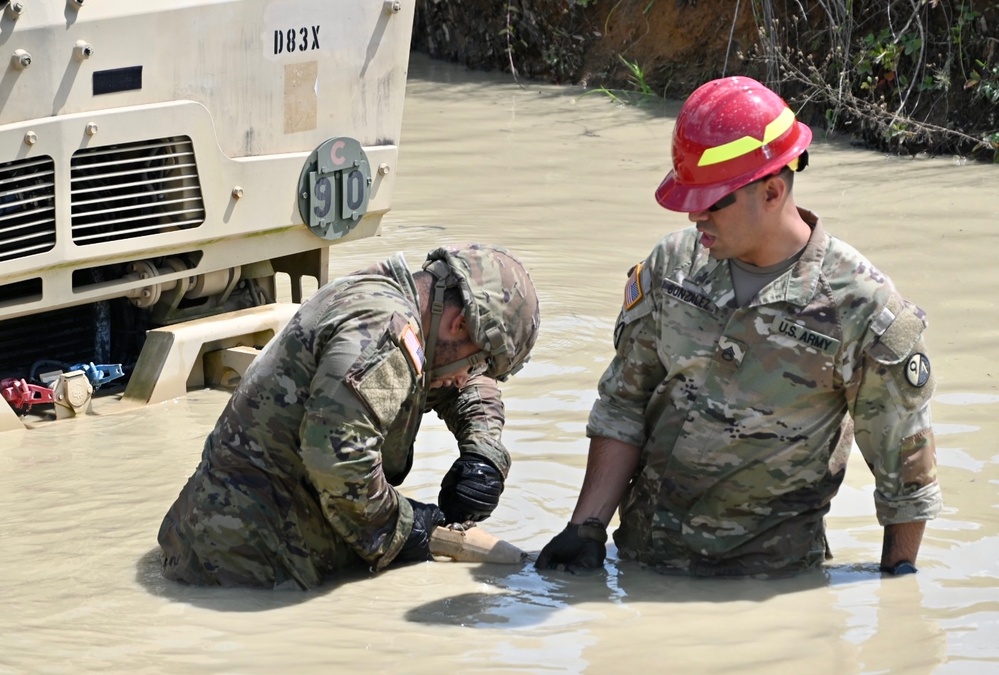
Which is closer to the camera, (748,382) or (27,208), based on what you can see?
(748,382)

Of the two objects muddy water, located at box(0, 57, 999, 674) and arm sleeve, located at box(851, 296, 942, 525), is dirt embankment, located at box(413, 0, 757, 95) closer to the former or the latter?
muddy water, located at box(0, 57, 999, 674)

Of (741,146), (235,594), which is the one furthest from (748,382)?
(235,594)

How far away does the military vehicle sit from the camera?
16.6 ft

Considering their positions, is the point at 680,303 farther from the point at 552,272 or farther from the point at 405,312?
the point at 552,272

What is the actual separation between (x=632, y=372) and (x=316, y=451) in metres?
0.82

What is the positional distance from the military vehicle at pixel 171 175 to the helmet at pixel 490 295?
2.11 metres

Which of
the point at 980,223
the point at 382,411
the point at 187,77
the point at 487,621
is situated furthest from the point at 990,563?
the point at 980,223

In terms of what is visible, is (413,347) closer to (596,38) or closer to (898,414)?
(898,414)

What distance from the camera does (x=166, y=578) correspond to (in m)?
3.86

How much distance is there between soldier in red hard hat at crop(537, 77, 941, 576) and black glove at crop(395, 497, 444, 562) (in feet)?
1.07

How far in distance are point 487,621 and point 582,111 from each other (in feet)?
27.1

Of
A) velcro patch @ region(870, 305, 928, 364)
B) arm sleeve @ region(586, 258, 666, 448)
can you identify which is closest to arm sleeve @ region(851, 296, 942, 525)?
velcro patch @ region(870, 305, 928, 364)

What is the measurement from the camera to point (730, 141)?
3285 millimetres

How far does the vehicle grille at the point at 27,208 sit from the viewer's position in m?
5.00
